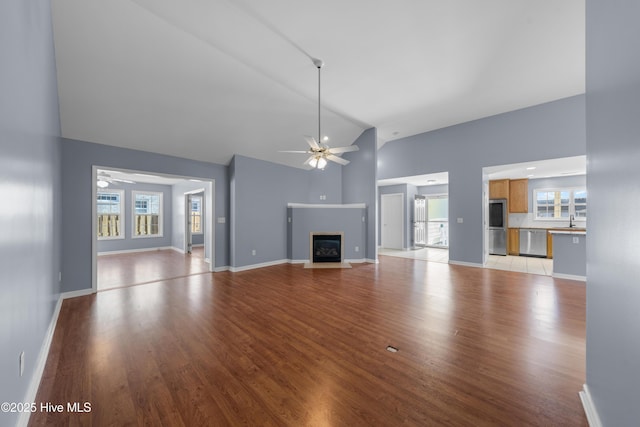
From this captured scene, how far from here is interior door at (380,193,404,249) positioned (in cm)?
889

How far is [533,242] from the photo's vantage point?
7293 mm

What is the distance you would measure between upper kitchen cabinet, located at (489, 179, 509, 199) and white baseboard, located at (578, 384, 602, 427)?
7.37m

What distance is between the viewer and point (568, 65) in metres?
3.80

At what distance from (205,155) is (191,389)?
4.81 metres

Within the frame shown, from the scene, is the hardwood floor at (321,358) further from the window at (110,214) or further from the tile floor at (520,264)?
the window at (110,214)

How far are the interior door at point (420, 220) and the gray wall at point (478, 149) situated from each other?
2151mm

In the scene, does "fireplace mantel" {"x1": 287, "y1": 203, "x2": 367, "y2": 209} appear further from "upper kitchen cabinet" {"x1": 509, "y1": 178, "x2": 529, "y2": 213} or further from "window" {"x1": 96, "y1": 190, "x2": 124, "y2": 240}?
"window" {"x1": 96, "y1": 190, "x2": 124, "y2": 240}

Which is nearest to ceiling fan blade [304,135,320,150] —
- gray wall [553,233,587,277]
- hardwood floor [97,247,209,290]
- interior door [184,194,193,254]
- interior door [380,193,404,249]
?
hardwood floor [97,247,209,290]

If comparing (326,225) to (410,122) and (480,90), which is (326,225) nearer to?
(410,122)

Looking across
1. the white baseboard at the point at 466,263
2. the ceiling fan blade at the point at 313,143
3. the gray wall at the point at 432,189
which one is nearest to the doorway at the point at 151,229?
the ceiling fan blade at the point at 313,143

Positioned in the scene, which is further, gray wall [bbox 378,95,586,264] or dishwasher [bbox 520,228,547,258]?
dishwasher [bbox 520,228,547,258]

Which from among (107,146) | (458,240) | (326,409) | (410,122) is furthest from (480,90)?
(107,146)

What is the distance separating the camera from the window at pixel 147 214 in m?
8.90

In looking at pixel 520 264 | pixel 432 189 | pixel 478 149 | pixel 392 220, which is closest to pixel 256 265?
pixel 392 220
